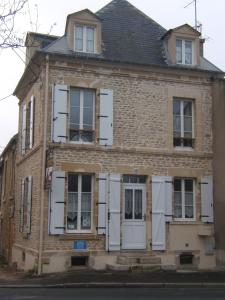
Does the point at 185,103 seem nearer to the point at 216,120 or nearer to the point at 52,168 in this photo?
the point at 216,120

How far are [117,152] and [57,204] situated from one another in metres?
2.67

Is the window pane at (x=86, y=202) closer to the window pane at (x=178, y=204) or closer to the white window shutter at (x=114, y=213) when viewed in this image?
the white window shutter at (x=114, y=213)

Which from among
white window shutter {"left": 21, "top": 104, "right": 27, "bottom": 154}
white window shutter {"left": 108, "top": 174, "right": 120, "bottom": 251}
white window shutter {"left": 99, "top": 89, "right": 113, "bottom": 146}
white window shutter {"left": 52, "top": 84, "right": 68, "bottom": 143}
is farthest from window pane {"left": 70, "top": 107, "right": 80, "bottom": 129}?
white window shutter {"left": 21, "top": 104, "right": 27, "bottom": 154}

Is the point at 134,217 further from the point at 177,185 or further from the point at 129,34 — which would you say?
the point at 129,34

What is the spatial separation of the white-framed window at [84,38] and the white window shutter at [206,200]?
231 inches

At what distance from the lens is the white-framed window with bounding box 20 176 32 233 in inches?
732

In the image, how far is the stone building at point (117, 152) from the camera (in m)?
17.2

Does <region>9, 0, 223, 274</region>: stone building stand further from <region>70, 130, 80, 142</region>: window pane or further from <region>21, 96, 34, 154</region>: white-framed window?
<region>21, 96, 34, 154</region>: white-framed window

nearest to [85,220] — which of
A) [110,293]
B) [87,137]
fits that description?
[87,137]

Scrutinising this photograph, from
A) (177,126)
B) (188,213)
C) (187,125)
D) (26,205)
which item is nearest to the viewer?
(188,213)

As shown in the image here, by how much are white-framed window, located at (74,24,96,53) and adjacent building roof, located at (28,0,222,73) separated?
0.30 meters

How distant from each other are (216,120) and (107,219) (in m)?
5.31

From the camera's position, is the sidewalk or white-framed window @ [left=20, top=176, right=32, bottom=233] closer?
the sidewalk

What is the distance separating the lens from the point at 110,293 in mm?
12828
